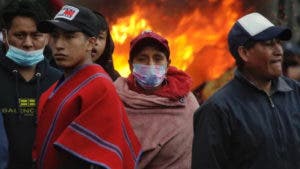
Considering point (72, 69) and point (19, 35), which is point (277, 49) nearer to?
point (72, 69)

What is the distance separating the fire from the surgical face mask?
11.2ft

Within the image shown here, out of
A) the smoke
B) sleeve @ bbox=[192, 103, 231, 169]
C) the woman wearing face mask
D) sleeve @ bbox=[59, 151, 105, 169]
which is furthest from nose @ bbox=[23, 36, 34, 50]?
the smoke

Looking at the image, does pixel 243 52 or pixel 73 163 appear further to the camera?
pixel 243 52

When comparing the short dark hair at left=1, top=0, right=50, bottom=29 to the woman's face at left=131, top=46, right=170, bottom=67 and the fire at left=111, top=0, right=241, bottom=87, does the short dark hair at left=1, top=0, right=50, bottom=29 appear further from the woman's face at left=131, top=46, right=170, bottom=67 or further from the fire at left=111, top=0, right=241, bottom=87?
the fire at left=111, top=0, right=241, bottom=87

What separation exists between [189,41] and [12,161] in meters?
4.36

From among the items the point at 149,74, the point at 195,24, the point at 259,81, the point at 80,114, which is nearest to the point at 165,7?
the point at 195,24

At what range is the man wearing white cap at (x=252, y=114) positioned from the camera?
196 inches

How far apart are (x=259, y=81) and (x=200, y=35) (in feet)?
15.9

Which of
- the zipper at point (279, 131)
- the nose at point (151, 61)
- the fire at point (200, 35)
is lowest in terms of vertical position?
the fire at point (200, 35)

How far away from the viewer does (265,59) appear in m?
5.13

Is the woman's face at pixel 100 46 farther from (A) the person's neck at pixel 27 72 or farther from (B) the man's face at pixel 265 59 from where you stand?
(B) the man's face at pixel 265 59

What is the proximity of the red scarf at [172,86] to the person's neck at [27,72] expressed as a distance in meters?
0.75

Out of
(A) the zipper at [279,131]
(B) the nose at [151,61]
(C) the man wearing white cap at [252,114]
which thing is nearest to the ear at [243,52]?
(C) the man wearing white cap at [252,114]

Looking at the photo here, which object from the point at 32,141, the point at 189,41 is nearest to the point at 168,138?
the point at 32,141
